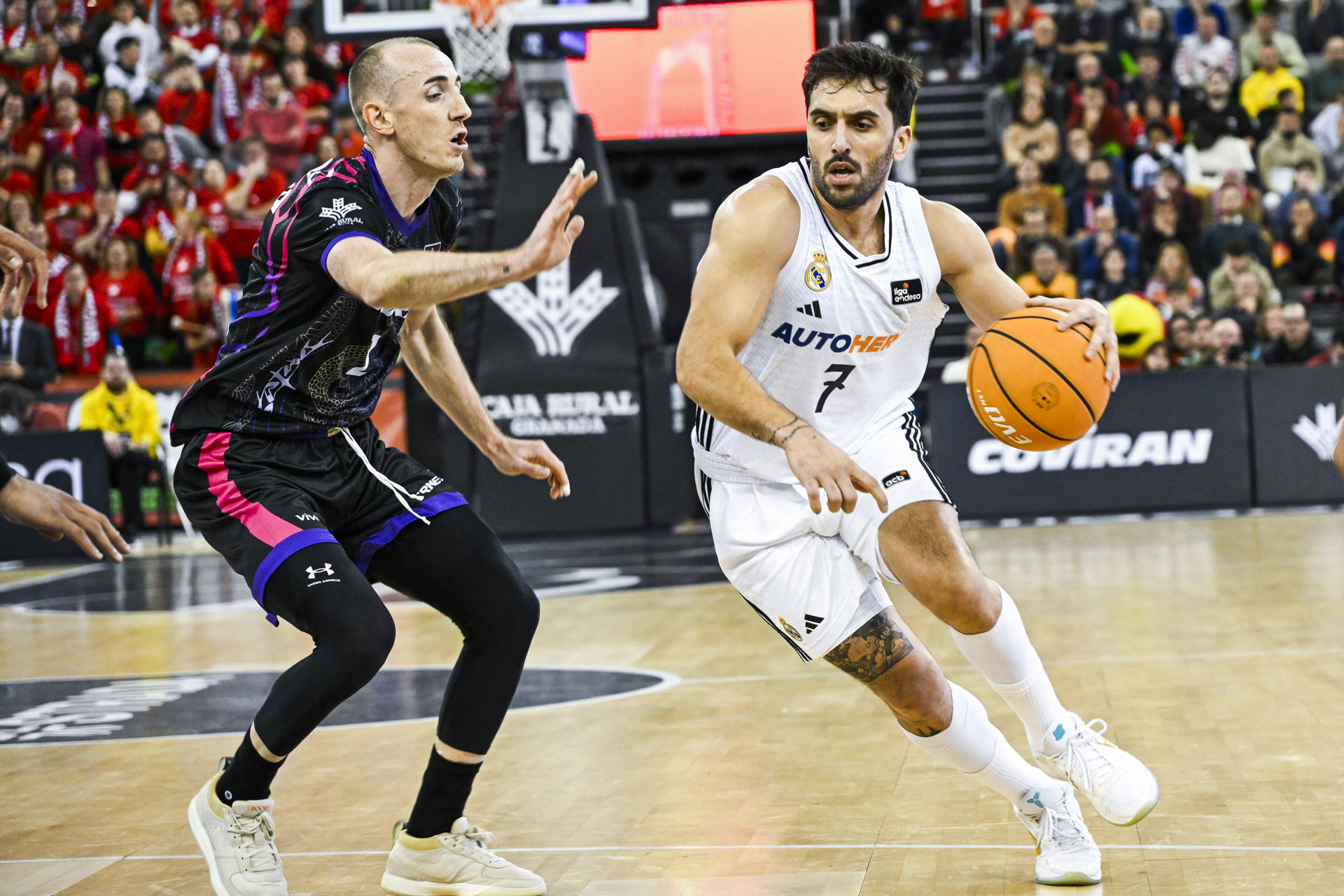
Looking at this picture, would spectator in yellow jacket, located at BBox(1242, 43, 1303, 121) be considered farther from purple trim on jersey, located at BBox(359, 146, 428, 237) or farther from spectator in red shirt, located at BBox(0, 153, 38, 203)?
purple trim on jersey, located at BBox(359, 146, 428, 237)

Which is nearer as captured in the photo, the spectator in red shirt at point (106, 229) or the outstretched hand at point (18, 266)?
the outstretched hand at point (18, 266)

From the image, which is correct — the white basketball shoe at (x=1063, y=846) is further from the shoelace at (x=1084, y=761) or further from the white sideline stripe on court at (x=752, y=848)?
the white sideline stripe on court at (x=752, y=848)

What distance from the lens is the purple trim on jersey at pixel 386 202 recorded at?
3777mm

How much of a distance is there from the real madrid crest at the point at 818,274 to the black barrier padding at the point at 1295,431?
9332mm

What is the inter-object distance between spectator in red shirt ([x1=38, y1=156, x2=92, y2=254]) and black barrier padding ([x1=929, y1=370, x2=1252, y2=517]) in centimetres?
930

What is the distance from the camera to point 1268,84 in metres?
16.6

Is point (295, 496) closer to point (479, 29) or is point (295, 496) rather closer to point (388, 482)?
point (388, 482)

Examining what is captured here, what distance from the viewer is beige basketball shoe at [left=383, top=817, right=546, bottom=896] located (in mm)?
3779

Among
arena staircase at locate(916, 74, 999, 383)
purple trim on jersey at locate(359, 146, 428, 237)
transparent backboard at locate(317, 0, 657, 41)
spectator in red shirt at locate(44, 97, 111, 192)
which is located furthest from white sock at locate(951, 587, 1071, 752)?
spectator in red shirt at locate(44, 97, 111, 192)

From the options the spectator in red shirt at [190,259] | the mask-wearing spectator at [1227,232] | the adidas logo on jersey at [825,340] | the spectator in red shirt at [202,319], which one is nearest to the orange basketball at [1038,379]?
the adidas logo on jersey at [825,340]

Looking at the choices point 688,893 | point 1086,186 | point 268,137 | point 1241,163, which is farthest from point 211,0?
point 688,893

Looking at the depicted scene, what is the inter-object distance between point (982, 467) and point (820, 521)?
8.65 meters

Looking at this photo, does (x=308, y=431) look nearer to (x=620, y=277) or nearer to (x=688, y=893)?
(x=688, y=893)

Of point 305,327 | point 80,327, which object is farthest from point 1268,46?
point 305,327
